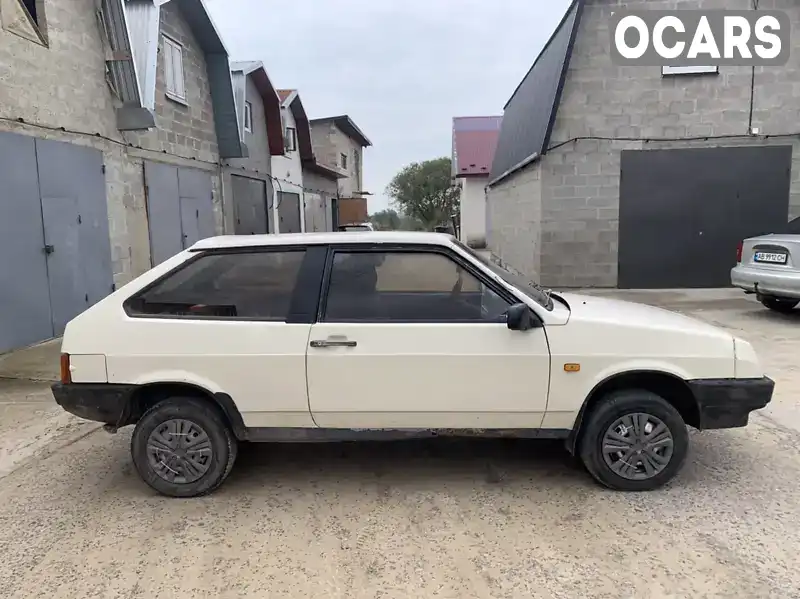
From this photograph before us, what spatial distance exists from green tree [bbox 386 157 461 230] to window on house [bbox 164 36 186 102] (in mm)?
31586

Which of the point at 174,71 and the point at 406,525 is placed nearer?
the point at 406,525

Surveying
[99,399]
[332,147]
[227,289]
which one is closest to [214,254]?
[227,289]

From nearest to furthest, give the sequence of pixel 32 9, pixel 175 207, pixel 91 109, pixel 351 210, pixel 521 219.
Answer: pixel 32 9 → pixel 91 109 → pixel 175 207 → pixel 521 219 → pixel 351 210

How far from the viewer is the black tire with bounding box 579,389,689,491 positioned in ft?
12.0

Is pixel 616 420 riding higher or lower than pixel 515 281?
lower

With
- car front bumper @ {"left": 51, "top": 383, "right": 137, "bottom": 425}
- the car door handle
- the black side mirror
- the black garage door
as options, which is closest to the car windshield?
the black side mirror

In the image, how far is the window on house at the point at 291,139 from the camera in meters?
20.3

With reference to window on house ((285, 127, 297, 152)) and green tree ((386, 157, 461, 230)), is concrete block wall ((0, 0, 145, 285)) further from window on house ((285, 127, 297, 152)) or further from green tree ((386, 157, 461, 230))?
green tree ((386, 157, 461, 230))

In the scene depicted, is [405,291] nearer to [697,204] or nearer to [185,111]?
[185,111]

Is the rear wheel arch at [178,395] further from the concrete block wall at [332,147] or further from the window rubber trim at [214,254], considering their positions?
the concrete block wall at [332,147]

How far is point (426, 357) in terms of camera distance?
359cm

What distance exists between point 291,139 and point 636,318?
18.7 m

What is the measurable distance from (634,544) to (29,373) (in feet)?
20.5

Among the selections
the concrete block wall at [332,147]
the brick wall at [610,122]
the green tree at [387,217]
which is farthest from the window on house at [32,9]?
the green tree at [387,217]
